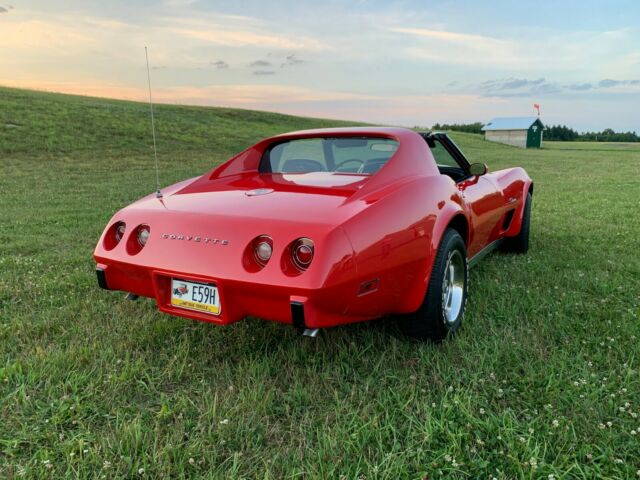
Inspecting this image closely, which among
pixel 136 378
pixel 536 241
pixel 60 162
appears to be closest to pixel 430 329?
pixel 136 378

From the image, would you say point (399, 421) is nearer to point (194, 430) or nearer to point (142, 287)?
point (194, 430)

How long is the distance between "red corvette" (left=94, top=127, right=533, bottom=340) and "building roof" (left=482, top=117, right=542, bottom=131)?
178ft

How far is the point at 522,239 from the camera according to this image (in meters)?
4.73

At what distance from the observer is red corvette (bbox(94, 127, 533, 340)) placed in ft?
7.03

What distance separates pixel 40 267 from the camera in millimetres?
4395

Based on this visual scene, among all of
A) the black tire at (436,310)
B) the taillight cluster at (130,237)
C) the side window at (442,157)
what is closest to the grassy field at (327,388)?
the black tire at (436,310)

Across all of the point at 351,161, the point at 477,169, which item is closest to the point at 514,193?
the point at 477,169

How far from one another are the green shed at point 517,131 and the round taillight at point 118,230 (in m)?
52.9

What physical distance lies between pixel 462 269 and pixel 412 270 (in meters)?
0.73

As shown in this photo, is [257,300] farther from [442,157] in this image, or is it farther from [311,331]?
[442,157]

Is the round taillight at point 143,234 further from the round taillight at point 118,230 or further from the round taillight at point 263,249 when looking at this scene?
the round taillight at point 263,249

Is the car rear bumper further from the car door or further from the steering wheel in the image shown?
the car door

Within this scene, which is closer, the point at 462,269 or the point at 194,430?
the point at 194,430

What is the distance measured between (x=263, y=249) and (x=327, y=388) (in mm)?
766
